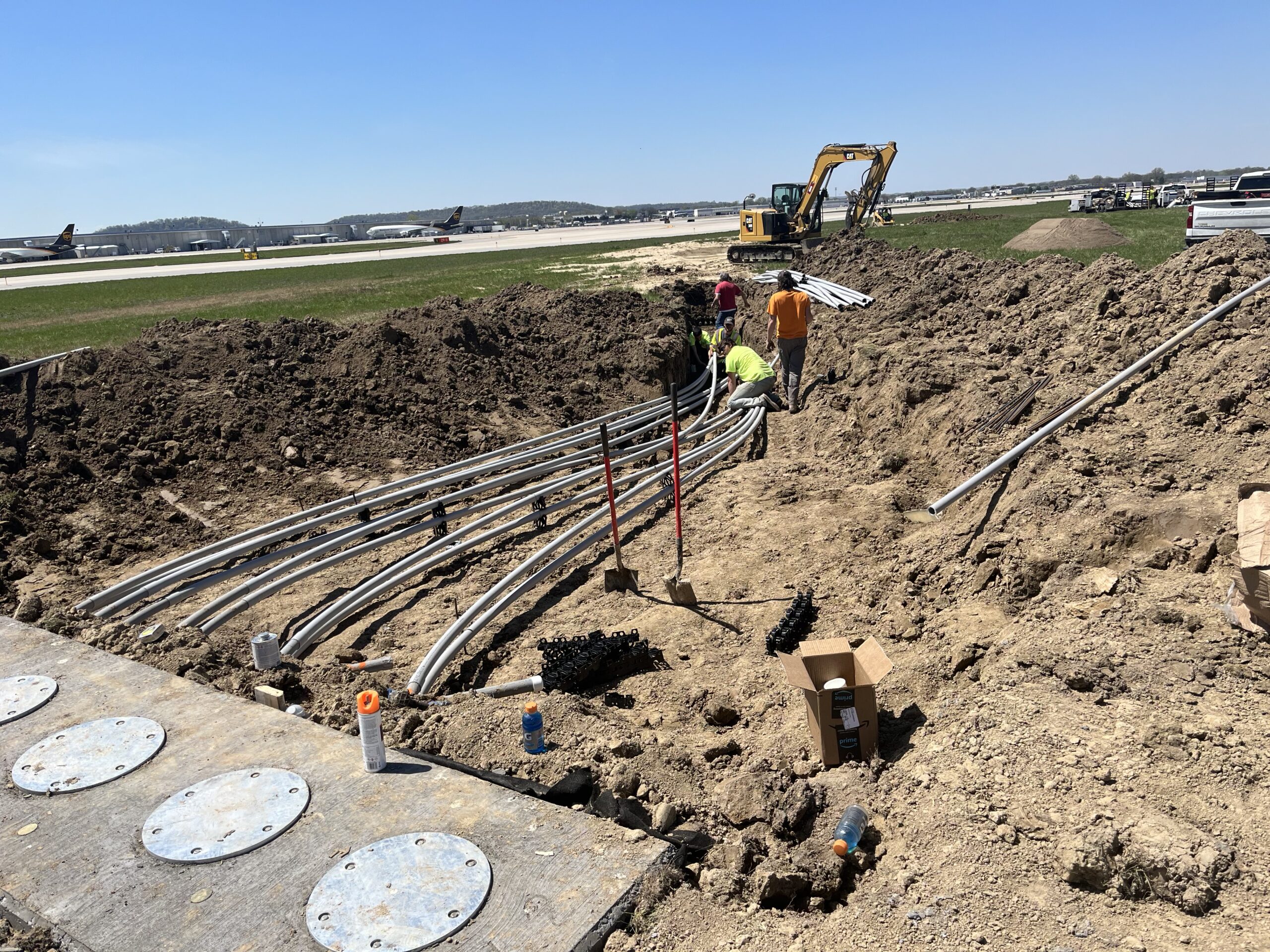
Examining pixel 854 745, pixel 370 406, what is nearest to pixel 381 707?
pixel 854 745

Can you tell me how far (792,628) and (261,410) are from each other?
30.4 feet

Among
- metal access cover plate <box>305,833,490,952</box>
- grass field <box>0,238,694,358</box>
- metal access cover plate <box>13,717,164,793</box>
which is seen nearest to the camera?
metal access cover plate <box>305,833,490,952</box>

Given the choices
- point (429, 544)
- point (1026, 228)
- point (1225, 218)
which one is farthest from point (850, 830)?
point (1026, 228)

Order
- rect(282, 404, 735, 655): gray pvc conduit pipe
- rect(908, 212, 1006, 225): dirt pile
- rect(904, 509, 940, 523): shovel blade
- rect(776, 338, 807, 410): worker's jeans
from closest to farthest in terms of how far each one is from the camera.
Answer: rect(282, 404, 735, 655): gray pvc conduit pipe, rect(904, 509, 940, 523): shovel blade, rect(776, 338, 807, 410): worker's jeans, rect(908, 212, 1006, 225): dirt pile

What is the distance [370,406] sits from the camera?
518 inches

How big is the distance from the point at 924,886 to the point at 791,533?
492 centimetres

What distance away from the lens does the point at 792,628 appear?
21.1 ft

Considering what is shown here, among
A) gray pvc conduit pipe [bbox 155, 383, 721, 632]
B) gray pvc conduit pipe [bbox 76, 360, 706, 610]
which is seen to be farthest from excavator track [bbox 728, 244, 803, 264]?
gray pvc conduit pipe [bbox 155, 383, 721, 632]

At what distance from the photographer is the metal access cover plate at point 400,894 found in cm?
336

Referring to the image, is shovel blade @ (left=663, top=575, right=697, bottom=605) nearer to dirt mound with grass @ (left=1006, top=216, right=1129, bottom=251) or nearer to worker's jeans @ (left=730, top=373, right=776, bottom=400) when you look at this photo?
worker's jeans @ (left=730, top=373, right=776, bottom=400)

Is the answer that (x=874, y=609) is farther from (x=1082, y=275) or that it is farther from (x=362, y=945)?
(x=1082, y=275)

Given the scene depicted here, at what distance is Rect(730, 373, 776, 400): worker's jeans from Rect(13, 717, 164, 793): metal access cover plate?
29.6 feet

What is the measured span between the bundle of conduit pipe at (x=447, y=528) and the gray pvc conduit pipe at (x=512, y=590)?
1 centimetres

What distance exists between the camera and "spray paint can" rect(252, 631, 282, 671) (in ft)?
19.3
